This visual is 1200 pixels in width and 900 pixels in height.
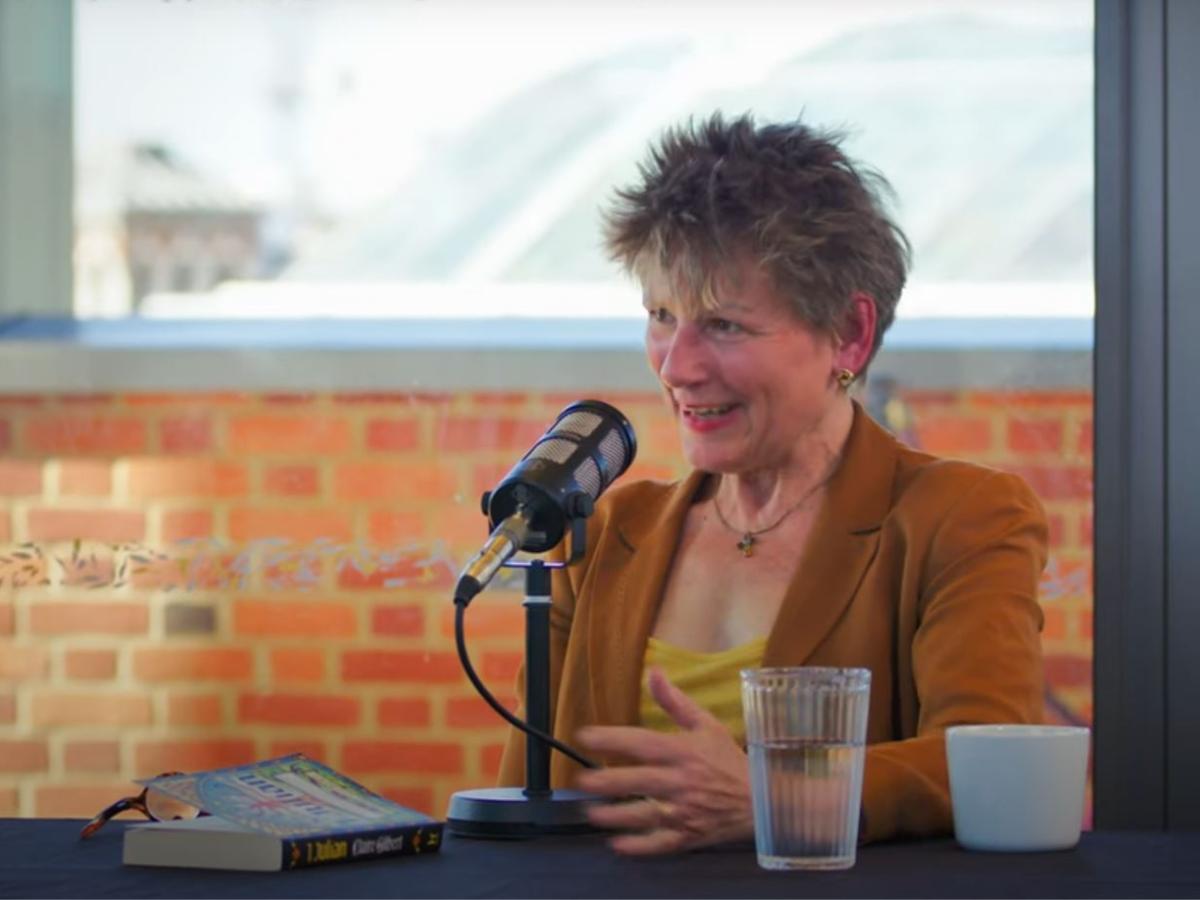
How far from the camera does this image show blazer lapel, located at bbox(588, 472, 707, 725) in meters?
2.18

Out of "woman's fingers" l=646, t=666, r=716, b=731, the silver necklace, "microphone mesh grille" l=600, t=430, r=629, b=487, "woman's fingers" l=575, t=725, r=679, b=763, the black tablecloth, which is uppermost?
"microphone mesh grille" l=600, t=430, r=629, b=487

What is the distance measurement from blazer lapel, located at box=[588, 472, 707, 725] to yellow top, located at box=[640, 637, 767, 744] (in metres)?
0.02

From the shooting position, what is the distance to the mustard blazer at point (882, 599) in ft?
6.19

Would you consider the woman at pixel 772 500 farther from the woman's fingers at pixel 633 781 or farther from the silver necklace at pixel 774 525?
the woman's fingers at pixel 633 781

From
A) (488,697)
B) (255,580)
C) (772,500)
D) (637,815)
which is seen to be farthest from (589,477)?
(255,580)

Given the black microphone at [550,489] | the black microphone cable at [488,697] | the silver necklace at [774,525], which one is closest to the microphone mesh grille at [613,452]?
the black microphone at [550,489]

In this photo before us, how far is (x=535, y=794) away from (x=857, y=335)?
2.88ft

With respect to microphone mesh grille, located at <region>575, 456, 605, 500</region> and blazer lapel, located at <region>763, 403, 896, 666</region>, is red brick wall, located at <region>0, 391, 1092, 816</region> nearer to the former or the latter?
blazer lapel, located at <region>763, 403, 896, 666</region>

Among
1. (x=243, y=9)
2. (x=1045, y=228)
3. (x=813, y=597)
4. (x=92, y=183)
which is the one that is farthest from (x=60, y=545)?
(x=1045, y=228)

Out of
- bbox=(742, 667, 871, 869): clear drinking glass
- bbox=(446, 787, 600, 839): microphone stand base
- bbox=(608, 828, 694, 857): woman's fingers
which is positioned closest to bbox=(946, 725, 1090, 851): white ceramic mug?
bbox=(742, 667, 871, 869): clear drinking glass

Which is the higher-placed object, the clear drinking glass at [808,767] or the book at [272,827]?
the clear drinking glass at [808,767]

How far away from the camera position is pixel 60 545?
291 cm

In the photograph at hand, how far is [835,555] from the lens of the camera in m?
2.12

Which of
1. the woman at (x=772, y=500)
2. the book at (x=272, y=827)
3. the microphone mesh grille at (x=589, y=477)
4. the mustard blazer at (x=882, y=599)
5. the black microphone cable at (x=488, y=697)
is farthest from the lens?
the woman at (x=772, y=500)
